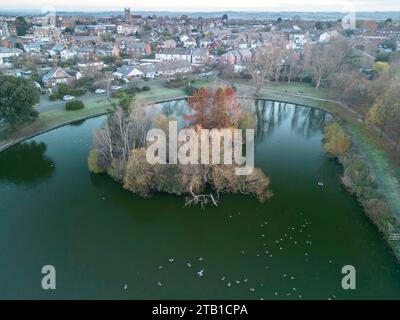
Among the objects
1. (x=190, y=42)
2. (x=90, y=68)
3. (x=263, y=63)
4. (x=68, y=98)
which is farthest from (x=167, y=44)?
(x=68, y=98)

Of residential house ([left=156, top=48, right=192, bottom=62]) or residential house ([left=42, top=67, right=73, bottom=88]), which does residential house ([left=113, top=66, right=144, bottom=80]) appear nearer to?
residential house ([left=42, top=67, right=73, bottom=88])

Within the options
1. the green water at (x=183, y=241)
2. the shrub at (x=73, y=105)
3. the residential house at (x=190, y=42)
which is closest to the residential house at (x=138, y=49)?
the residential house at (x=190, y=42)

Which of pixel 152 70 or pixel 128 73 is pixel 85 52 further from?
pixel 152 70

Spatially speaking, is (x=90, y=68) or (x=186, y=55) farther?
(x=186, y=55)

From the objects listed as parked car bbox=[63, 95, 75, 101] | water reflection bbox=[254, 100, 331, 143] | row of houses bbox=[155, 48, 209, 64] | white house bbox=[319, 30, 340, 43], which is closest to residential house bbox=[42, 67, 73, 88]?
parked car bbox=[63, 95, 75, 101]

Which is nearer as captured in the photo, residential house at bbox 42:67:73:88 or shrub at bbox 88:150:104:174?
shrub at bbox 88:150:104:174

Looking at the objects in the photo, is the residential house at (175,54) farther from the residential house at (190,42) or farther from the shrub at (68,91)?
the shrub at (68,91)
